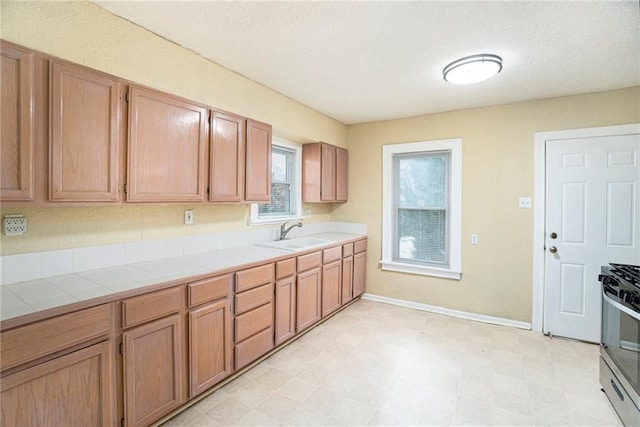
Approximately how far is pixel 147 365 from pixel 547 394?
8.92ft

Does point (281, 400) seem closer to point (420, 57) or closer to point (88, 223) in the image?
point (88, 223)

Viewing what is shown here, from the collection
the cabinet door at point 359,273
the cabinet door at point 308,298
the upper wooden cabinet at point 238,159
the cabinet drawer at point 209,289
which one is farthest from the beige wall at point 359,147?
the cabinet door at point 308,298

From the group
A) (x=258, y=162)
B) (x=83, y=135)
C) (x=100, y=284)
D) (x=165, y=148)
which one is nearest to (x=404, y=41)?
(x=258, y=162)

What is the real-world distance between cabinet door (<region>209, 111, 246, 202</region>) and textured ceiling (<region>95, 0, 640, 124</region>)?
0.52 meters

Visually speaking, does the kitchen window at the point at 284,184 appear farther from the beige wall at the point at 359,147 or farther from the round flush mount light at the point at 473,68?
the round flush mount light at the point at 473,68

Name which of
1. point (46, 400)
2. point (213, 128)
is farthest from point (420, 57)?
point (46, 400)

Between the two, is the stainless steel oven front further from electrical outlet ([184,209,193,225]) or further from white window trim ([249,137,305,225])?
electrical outlet ([184,209,193,225])

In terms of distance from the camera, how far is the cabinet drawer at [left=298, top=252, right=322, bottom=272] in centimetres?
289

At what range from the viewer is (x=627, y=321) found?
1.89 metres

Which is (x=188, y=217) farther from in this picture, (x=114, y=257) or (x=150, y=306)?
(x=150, y=306)

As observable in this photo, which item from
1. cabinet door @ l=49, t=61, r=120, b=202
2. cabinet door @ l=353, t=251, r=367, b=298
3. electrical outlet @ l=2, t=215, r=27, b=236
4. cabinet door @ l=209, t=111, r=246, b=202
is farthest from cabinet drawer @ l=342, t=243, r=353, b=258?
electrical outlet @ l=2, t=215, r=27, b=236

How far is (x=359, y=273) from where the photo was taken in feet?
13.4

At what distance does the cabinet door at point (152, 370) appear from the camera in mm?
1605

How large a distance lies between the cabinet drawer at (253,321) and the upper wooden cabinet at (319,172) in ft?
5.43
